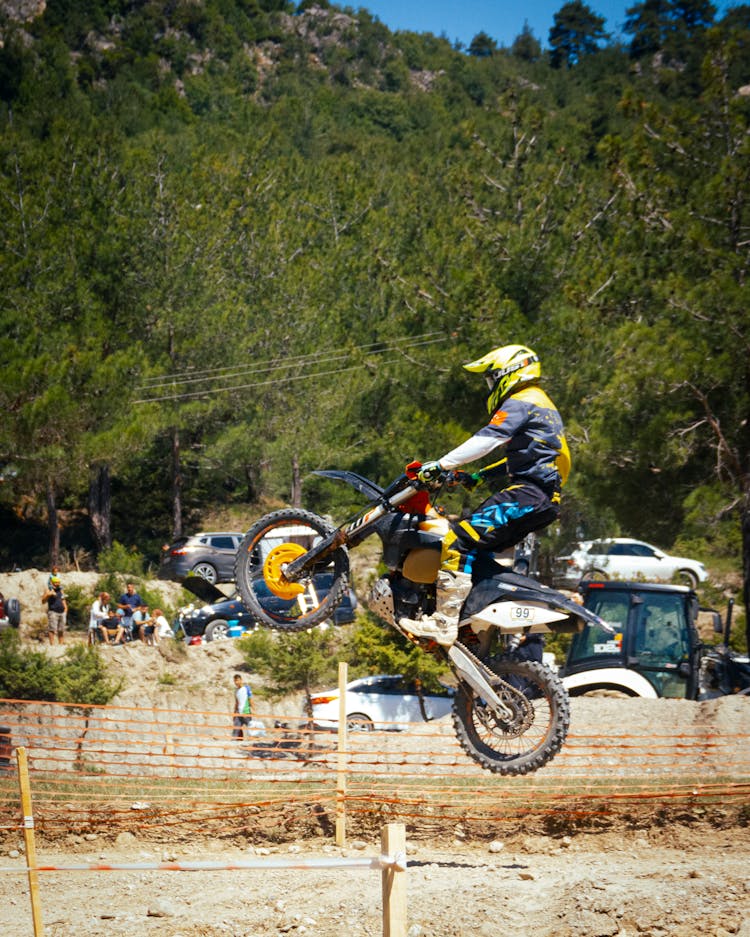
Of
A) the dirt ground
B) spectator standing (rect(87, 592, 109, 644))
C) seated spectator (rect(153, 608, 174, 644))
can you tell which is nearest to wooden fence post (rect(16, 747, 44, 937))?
the dirt ground

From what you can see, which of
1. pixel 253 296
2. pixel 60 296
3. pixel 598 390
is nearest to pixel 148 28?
pixel 253 296

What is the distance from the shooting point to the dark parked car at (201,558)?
27094 mm

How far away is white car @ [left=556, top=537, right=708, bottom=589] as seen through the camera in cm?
2702

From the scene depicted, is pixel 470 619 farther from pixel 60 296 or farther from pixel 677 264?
pixel 60 296

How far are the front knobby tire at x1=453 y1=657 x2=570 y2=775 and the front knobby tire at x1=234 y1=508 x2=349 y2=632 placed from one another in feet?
4.06

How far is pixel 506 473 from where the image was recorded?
7984mm

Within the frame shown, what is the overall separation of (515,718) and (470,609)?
2.71 ft

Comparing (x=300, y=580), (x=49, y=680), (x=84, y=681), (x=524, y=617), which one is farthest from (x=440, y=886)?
(x=49, y=680)

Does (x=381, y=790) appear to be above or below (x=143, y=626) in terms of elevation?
below

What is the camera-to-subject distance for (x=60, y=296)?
86.9ft

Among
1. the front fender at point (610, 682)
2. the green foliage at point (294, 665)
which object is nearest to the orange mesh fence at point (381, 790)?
the front fender at point (610, 682)

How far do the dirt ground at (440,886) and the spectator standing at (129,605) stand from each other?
1150cm

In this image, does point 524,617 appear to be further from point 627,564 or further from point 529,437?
point 627,564

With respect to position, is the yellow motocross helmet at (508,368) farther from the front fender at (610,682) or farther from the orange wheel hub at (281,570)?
the front fender at (610,682)
